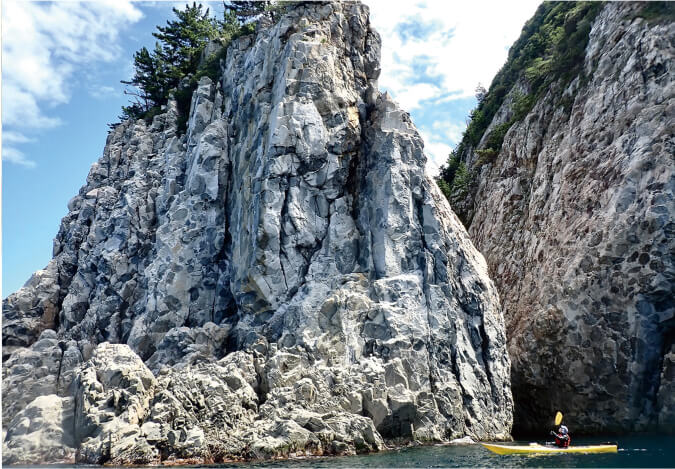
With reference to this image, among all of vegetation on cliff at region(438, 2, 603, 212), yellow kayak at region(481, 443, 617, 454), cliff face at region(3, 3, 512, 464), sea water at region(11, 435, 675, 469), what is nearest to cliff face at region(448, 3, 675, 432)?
vegetation on cliff at region(438, 2, 603, 212)

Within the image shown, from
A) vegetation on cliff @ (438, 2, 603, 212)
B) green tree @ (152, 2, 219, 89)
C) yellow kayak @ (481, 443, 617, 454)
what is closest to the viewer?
yellow kayak @ (481, 443, 617, 454)

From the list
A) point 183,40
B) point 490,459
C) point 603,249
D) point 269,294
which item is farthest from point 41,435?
point 183,40

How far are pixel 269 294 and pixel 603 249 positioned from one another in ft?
62.5

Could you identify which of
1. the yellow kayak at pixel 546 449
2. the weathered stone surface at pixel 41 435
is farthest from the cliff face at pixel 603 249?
the weathered stone surface at pixel 41 435

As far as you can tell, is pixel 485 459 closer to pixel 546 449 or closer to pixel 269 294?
pixel 546 449

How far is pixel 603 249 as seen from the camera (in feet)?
107

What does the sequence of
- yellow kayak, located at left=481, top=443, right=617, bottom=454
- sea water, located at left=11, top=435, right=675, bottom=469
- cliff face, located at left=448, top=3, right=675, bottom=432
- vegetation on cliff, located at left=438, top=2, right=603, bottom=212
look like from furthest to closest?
vegetation on cliff, located at left=438, top=2, right=603, bottom=212 < cliff face, located at left=448, top=3, right=675, bottom=432 < yellow kayak, located at left=481, top=443, right=617, bottom=454 < sea water, located at left=11, top=435, right=675, bottom=469

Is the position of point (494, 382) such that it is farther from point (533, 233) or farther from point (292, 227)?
point (292, 227)

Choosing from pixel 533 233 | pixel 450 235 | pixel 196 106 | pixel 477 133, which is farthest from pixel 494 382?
pixel 477 133

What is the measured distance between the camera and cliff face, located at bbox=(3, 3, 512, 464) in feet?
84.5

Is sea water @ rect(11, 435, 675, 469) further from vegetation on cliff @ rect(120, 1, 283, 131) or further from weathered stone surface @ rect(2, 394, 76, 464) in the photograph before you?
vegetation on cliff @ rect(120, 1, 283, 131)

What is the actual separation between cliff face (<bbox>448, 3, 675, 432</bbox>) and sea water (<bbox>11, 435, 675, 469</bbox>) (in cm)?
556

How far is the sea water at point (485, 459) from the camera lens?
2109 cm

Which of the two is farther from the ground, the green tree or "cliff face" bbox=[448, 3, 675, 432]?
the green tree
